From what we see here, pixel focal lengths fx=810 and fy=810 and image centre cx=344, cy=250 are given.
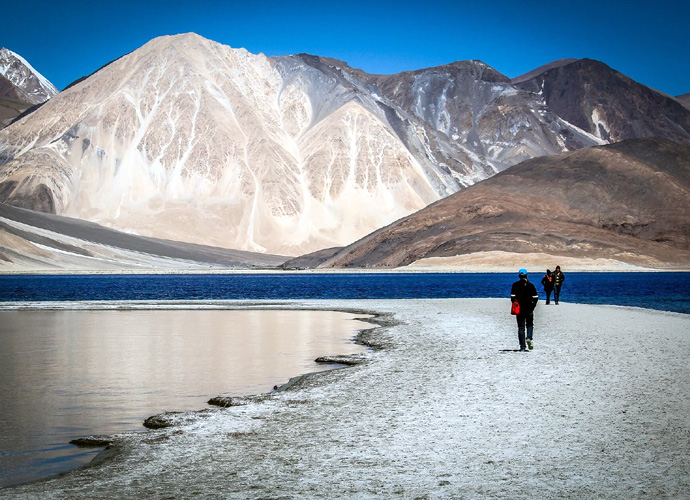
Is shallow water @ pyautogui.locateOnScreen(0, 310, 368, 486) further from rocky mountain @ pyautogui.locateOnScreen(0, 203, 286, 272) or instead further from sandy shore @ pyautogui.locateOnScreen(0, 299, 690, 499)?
rocky mountain @ pyautogui.locateOnScreen(0, 203, 286, 272)

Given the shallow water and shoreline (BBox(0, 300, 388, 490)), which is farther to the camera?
the shallow water

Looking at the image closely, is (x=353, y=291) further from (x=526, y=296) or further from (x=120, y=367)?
(x=120, y=367)

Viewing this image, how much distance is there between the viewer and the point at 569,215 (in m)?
143

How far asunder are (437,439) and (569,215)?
455 feet

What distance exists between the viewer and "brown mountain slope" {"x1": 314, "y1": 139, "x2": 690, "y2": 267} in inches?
4924

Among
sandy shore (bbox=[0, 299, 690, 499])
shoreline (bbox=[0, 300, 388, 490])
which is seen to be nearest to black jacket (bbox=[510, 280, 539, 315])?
sandy shore (bbox=[0, 299, 690, 499])

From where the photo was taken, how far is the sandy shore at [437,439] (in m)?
8.20

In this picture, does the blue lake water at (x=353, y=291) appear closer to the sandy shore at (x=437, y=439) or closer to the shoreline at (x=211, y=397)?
the shoreline at (x=211, y=397)

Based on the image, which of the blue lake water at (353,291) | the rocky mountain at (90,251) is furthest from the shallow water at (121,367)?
the rocky mountain at (90,251)

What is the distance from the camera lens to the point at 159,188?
192 m

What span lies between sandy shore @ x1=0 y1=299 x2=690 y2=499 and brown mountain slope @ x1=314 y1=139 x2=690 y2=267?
351 ft

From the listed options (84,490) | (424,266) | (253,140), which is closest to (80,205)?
(253,140)

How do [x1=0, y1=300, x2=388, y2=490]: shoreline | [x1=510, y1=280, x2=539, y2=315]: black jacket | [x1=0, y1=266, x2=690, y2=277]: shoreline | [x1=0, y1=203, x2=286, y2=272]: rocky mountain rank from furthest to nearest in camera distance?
[x1=0, y1=203, x2=286, y2=272]: rocky mountain, [x1=0, y1=266, x2=690, y2=277]: shoreline, [x1=510, y1=280, x2=539, y2=315]: black jacket, [x1=0, y1=300, x2=388, y2=490]: shoreline

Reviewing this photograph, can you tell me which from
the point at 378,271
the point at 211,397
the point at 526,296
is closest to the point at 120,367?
the point at 211,397
